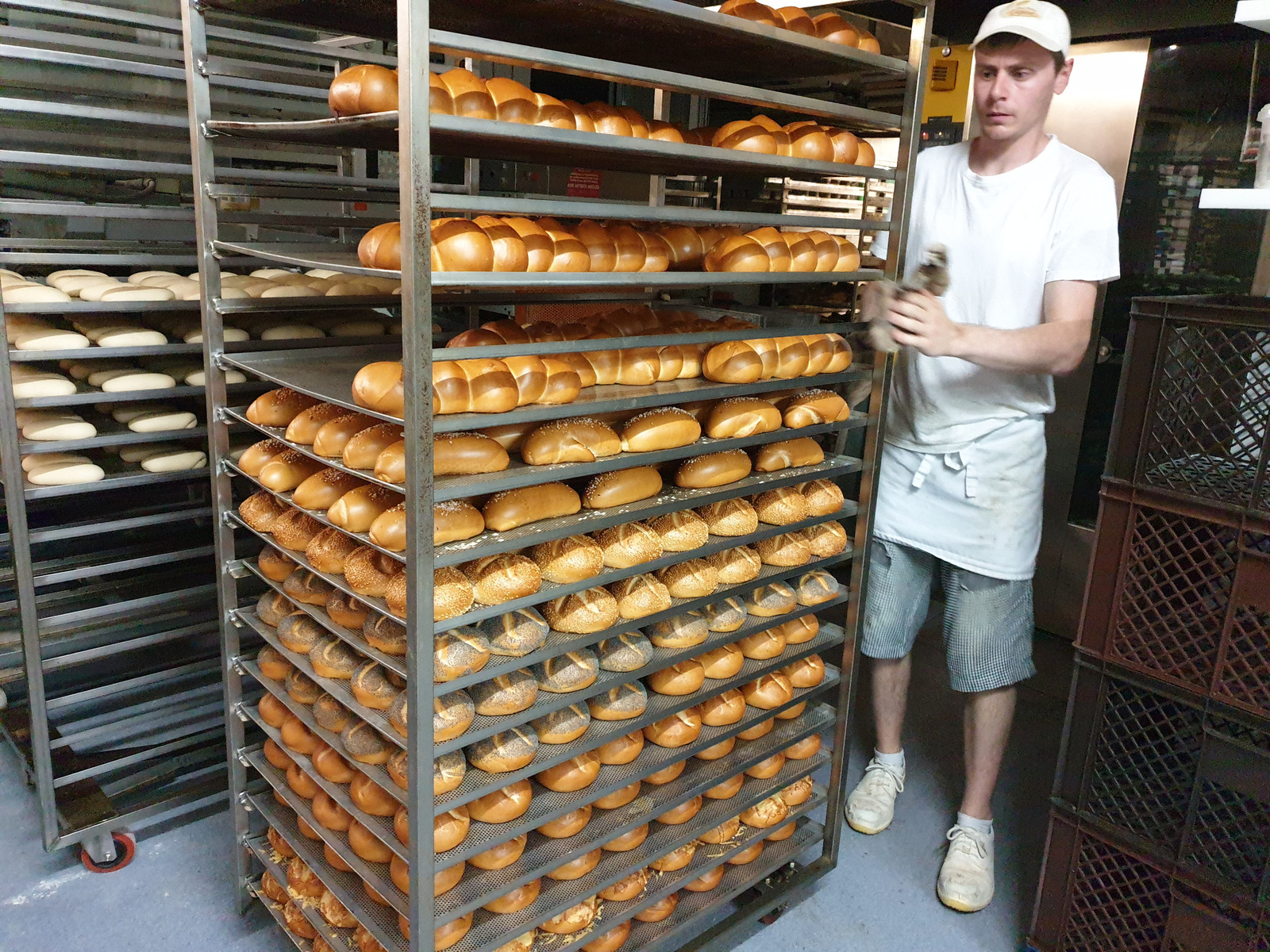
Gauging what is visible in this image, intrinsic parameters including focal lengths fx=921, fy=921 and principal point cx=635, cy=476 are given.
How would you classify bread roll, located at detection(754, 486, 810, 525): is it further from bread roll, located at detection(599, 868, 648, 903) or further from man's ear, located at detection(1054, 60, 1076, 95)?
man's ear, located at detection(1054, 60, 1076, 95)

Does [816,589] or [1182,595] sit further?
[816,589]

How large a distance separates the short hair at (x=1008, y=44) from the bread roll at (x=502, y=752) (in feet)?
5.61

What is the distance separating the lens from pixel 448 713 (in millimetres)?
1409

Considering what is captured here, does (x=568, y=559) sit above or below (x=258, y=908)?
above

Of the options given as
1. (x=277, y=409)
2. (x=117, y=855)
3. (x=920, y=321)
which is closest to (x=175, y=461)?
(x=277, y=409)

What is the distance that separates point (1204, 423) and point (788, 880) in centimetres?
134

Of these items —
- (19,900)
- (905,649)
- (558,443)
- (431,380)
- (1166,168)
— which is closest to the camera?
(431,380)

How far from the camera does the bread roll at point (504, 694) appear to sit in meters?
1.48

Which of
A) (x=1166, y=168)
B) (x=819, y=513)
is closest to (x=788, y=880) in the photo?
(x=819, y=513)

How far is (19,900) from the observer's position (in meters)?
2.10

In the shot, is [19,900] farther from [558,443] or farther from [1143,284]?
[1143,284]

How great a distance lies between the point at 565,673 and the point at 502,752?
0.17 m

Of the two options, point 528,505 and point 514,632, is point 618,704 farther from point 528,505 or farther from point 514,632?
point 528,505

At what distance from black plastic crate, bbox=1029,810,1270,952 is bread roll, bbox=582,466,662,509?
1116mm
